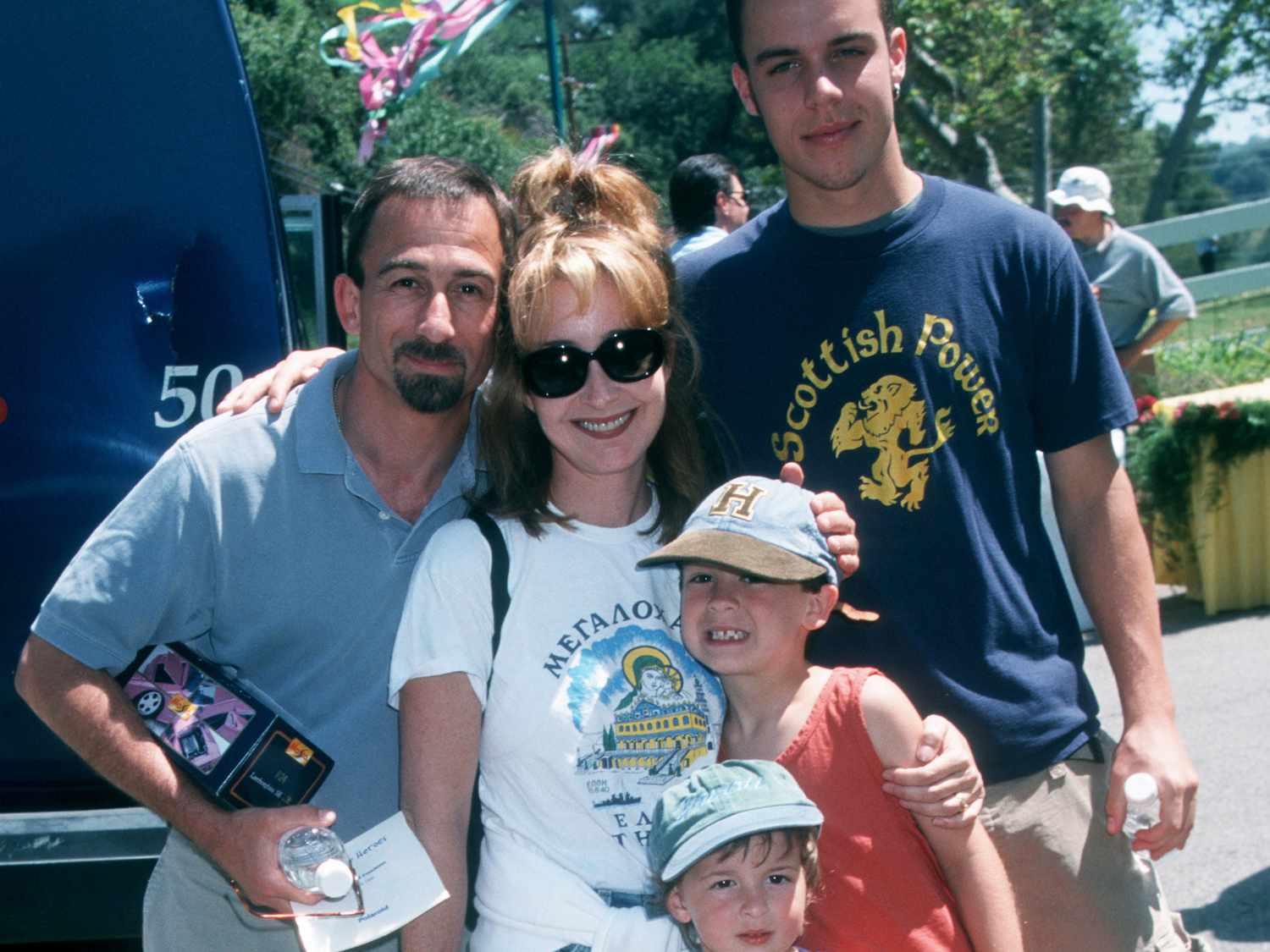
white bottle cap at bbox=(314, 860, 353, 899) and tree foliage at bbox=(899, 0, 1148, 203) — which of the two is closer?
white bottle cap at bbox=(314, 860, 353, 899)

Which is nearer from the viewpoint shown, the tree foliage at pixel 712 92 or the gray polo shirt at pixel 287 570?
the gray polo shirt at pixel 287 570

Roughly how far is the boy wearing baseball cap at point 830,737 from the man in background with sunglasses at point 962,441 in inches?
8.5

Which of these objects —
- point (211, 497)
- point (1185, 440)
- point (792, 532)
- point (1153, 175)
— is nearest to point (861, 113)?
point (792, 532)

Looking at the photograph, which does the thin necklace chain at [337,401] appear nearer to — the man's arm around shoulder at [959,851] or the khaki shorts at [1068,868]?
the man's arm around shoulder at [959,851]

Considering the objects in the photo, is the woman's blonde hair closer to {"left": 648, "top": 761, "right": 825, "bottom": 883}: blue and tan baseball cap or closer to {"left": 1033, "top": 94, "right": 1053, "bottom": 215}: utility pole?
{"left": 648, "top": 761, "right": 825, "bottom": 883}: blue and tan baseball cap

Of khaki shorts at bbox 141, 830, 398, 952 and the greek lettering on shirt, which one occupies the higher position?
the greek lettering on shirt

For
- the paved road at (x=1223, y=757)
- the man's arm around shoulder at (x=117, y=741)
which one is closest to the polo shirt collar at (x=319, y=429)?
the man's arm around shoulder at (x=117, y=741)

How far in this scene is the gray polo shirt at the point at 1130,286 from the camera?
718cm

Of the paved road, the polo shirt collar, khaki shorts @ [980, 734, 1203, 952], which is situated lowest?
the paved road

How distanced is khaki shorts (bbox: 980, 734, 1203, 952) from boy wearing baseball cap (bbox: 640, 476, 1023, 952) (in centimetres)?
20

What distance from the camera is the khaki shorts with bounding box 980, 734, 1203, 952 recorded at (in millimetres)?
2318

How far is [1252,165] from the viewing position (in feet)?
99.7

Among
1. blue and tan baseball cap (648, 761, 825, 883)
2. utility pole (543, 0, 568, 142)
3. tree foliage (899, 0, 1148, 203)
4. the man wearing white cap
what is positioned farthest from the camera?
tree foliage (899, 0, 1148, 203)

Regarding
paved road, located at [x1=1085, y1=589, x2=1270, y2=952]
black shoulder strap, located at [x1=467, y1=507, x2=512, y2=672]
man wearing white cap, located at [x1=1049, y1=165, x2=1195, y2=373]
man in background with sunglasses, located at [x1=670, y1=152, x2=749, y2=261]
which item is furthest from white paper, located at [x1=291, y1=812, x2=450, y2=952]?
man wearing white cap, located at [x1=1049, y1=165, x2=1195, y2=373]
